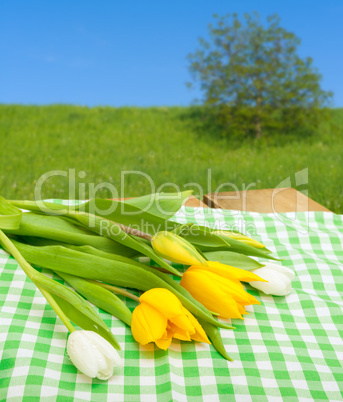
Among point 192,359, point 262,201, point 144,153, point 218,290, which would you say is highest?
point 144,153

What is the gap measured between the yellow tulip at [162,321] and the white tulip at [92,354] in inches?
3.0

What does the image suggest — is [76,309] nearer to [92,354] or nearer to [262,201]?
[92,354]

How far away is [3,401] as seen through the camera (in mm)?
735

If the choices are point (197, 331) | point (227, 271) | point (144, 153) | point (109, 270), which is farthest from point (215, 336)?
point (144, 153)

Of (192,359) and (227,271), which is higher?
(227,271)

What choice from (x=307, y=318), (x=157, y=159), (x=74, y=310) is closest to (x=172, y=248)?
(x=74, y=310)

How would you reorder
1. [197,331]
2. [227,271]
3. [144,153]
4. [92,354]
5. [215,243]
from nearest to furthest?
[92,354] → [197,331] → [227,271] → [215,243] → [144,153]

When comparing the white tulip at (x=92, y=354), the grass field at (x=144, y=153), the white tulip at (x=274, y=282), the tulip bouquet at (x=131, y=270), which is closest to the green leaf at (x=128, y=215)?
the tulip bouquet at (x=131, y=270)

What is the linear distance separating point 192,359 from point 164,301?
0.38 ft

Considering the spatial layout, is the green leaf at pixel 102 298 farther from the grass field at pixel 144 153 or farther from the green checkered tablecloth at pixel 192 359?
the grass field at pixel 144 153

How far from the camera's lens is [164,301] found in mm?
833

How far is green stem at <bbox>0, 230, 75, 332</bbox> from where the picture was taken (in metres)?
0.82

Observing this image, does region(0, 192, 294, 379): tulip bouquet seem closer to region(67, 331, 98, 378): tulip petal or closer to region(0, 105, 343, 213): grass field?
region(67, 331, 98, 378): tulip petal

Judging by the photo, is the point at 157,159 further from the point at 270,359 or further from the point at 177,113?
the point at 270,359
